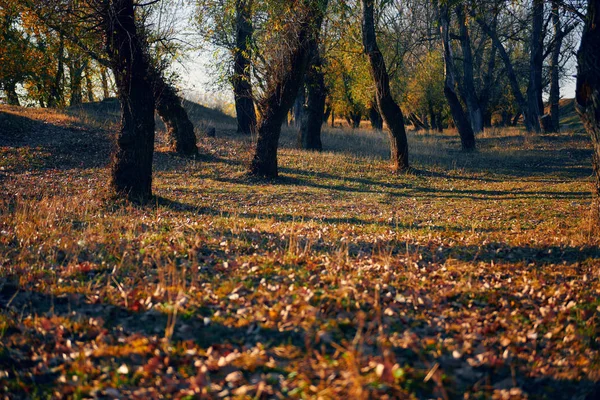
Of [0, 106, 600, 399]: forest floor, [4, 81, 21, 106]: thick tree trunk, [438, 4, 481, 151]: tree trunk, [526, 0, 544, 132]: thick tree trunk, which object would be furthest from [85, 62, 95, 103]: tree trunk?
[526, 0, 544, 132]: thick tree trunk

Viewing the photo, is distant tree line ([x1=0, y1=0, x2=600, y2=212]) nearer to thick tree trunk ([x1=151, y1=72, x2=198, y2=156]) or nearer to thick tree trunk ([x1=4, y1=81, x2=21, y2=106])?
thick tree trunk ([x1=151, y1=72, x2=198, y2=156])

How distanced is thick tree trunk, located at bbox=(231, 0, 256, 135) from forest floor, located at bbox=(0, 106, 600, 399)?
7.25 m

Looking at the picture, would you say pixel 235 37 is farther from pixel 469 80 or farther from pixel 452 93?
pixel 469 80

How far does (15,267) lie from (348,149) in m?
18.8

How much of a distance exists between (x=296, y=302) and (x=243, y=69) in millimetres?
13051

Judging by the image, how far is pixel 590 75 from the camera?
795 centimetres

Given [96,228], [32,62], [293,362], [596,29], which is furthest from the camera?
[32,62]

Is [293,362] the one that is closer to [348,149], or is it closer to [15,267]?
[15,267]

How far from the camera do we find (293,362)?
4.27 m

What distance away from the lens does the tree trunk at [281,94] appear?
14.7 meters

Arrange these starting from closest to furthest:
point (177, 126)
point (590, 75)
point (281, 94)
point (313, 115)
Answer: point (590, 75) → point (281, 94) → point (177, 126) → point (313, 115)

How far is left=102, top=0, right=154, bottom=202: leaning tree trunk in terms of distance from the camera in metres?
11.0

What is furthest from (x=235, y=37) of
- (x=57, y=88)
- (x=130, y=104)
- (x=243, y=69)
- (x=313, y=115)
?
(x=57, y=88)

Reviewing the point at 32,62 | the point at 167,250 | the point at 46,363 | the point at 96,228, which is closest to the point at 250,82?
the point at 96,228
